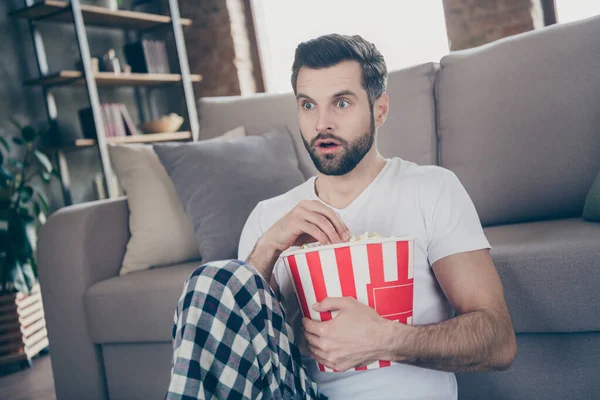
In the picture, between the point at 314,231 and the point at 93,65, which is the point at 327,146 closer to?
the point at 314,231

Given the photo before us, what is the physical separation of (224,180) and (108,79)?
2.19 metres

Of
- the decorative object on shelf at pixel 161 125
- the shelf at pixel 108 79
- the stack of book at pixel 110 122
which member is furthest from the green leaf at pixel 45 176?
the decorative object on shelf at pixel 161 125

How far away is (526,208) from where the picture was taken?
1703mm

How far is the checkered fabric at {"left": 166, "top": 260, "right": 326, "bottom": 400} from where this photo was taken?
34.5 inches

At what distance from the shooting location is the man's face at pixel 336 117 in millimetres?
1160

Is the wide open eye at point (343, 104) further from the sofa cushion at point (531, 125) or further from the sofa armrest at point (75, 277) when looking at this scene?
the sofa armrest at point (75, 277)

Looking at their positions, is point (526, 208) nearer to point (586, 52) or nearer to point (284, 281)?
point (586, 52)

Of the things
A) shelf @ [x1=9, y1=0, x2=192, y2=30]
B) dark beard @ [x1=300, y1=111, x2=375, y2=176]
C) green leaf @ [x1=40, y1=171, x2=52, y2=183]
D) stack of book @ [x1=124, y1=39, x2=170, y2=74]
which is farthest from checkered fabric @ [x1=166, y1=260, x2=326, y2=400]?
stack of book @ [x1=124, y1=39, x2=170, y2=74]

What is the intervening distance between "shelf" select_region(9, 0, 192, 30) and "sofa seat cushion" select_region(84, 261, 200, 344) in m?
2.14

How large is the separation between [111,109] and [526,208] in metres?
2.77

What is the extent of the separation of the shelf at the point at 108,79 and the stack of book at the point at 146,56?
0.31 feet

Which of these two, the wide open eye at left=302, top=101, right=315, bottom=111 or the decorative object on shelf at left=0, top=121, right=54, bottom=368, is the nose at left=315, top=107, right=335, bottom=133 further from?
the decorative object on shelf at left=0, top=121, right=54, bottom=368

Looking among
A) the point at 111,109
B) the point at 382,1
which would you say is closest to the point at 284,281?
the point at 111,109

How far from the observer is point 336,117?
46.1 inches
